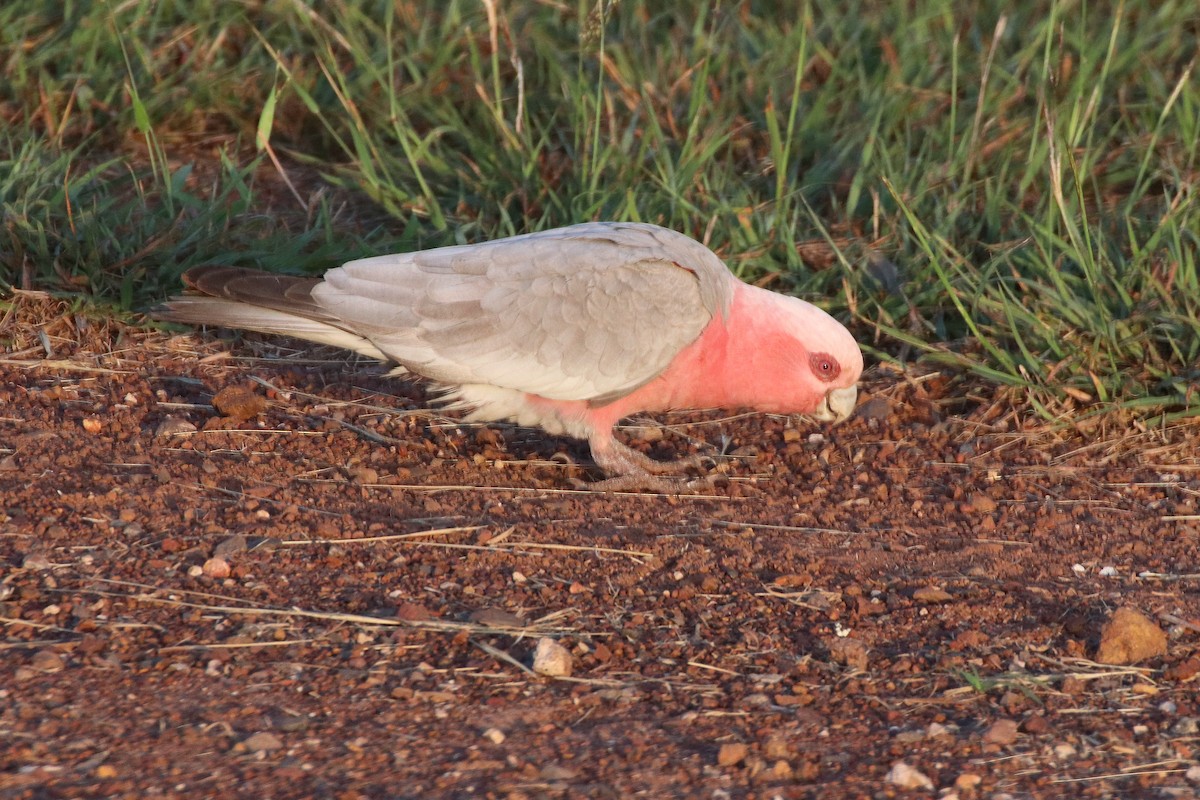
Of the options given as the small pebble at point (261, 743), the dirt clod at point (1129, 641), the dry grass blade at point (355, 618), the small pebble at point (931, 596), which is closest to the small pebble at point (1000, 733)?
the dirt clod at point (1129, 641)

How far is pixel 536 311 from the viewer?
386cm

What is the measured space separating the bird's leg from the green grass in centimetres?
92

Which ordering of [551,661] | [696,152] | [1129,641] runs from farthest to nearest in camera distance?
[696,152] < [1129,641] < [551,661]

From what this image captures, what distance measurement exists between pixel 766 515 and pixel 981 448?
0.90 meters

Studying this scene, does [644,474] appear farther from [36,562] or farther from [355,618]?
[36,562]

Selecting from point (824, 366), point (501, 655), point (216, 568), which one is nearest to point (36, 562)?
point (216, 568)

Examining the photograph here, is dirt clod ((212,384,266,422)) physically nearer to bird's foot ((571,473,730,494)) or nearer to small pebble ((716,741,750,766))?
bird's foot ((571,473,730,494))

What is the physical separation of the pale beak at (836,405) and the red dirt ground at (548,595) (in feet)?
0.55

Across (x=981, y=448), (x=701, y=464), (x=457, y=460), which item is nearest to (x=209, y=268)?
(x=457, y=460)

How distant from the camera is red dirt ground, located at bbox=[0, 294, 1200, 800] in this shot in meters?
2.49

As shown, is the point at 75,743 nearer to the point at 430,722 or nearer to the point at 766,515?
the point at 430,722

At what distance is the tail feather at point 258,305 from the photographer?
12.5 ft

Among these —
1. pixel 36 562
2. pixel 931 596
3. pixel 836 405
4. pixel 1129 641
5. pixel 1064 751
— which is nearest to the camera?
pixel 1064 751

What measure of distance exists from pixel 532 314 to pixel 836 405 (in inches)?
39.4
